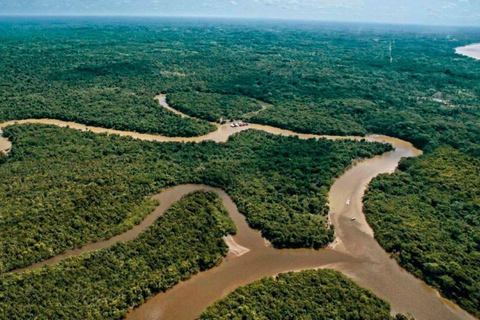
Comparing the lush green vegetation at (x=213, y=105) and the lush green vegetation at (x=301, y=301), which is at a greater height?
the lush green vegetation at (x=213, y=105)

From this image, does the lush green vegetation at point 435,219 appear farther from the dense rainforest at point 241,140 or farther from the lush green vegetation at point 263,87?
the lush green vegetation at point 263,87

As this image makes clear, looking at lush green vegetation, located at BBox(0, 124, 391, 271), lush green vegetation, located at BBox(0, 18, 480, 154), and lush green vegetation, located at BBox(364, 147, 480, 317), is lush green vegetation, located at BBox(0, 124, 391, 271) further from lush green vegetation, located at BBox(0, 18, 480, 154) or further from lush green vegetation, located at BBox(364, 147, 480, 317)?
lush green vegetation, located at BBox(0, 18, 480, 154)

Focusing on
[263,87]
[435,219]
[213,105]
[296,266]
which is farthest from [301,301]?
[263,87]

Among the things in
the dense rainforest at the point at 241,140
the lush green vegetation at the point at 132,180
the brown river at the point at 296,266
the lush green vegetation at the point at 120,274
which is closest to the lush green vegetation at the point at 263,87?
the dense rainforest at the point at 241,140

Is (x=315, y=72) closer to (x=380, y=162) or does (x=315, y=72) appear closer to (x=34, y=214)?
(x=380, y=162)

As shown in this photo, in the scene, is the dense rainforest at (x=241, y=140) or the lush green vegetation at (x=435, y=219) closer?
the lush green vegetation at (x=435, y=219)

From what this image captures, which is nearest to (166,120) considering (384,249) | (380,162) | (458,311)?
(380,162)

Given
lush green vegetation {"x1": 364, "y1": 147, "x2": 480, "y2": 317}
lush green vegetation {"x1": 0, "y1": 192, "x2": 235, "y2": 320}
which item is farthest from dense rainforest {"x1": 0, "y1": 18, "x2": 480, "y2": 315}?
lush green vegetation {"x1": 0, "y1": 192, "x2": 235, "y2": 320}
